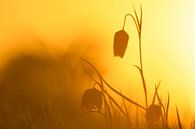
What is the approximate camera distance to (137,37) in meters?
1.48

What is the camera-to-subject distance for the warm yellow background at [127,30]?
4.54ft

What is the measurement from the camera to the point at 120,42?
1.40m

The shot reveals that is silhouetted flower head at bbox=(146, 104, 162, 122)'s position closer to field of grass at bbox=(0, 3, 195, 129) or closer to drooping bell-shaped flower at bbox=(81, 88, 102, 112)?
field of grass at bbox=(0, 3, 195, 129)

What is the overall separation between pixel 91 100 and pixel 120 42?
0.22 meters

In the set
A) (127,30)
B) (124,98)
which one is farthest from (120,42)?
(124,98)

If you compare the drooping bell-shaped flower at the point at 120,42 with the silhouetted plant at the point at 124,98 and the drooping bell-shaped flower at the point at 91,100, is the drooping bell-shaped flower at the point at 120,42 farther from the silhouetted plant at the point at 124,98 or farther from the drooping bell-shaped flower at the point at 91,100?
the drooping bell-shaped flower at the point at 91,100

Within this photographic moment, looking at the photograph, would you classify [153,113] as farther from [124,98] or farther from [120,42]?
[120,42]

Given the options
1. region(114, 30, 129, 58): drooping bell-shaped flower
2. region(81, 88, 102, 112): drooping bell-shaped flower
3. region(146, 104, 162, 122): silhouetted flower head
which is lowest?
region(146, 104, 162, 122): silhouetted flower head

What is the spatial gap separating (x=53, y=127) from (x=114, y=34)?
396 mm

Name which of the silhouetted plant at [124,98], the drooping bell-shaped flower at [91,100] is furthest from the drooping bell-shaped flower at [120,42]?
the drooping bell-shaped flower at [91,100]

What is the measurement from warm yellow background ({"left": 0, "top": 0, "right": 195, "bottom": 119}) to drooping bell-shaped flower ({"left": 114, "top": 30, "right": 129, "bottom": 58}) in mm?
31

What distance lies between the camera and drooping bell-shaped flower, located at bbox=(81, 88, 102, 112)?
136 cm

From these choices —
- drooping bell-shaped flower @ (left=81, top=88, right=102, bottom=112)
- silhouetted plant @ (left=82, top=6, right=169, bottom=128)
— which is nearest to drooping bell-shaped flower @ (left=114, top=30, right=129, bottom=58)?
silhouetted plant @ (left=82, top=6, right=169, bottom=128)

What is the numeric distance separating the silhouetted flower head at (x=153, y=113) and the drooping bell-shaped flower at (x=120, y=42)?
0.69 feet
